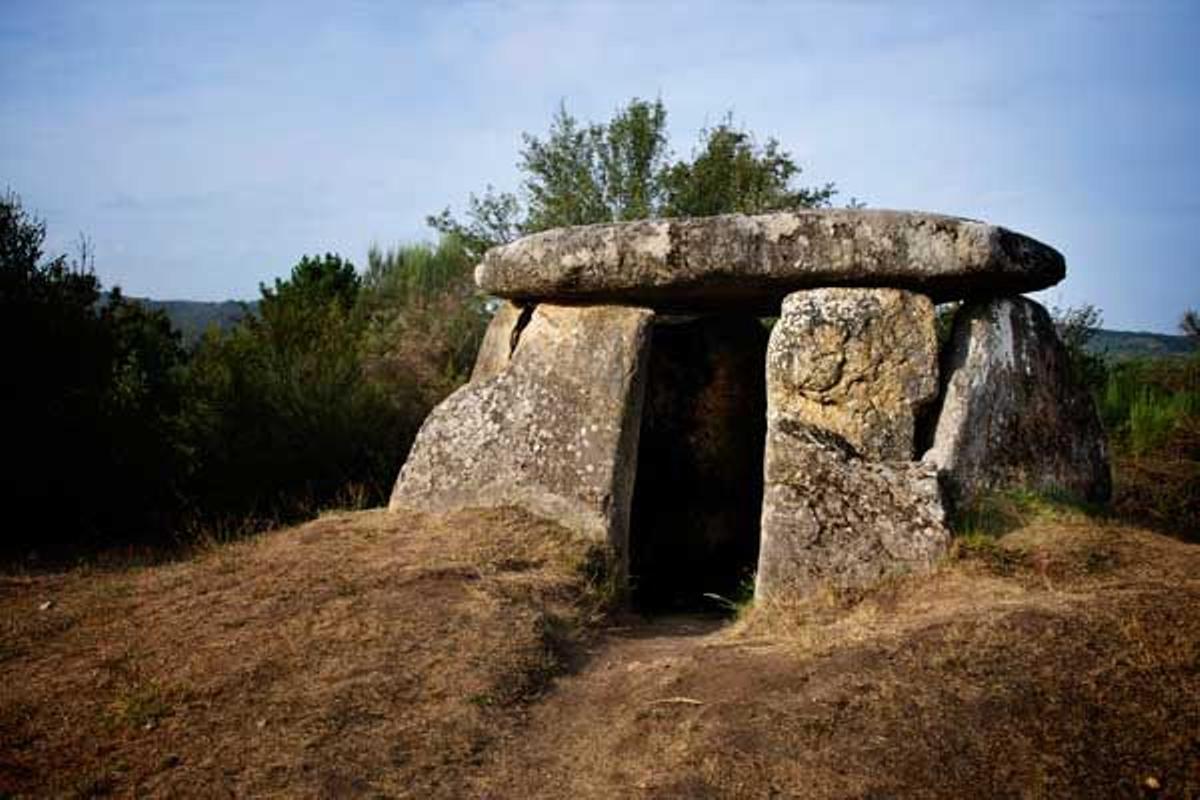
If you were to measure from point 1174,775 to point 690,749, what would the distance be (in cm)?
169

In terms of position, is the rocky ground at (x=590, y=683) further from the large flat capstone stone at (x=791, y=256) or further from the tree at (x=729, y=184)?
the tree at (x=729, y=184)

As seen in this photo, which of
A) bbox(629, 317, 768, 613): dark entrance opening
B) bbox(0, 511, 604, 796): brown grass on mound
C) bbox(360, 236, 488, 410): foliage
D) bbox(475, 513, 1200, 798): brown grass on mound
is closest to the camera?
bbox(475, 513, 1200, 798): brown grass on mound

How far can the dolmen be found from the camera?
240 inches

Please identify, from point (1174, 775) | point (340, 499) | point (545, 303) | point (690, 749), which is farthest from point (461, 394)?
point (1174, 775)

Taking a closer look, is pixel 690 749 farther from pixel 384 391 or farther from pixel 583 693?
pixel 384 391

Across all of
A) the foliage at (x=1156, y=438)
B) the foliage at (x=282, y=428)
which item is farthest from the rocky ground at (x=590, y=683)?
the foliage at (x=1156, y=438)

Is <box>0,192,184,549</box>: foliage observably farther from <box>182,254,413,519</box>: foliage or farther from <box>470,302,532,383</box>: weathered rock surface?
<box>470,302,532,383</box>: weathered rock surface

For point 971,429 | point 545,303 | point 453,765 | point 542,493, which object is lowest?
point 453,765

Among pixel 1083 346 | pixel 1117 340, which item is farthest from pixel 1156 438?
pixel 1117 340

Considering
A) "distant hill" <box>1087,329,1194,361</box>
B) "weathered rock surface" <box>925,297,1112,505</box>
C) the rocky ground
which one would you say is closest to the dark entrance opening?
"weathered rock surface" <box>925,297,1112,505</box>

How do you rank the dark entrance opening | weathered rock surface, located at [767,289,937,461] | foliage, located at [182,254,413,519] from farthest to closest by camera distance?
foliage, located at [182,254,413,519] < the dark entrance opening < weathered rock surface, located at [767,289,937,461]

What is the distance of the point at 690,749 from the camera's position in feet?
13.1

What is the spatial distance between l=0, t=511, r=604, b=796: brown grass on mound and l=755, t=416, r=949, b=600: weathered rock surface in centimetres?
118

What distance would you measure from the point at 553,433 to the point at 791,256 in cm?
195
